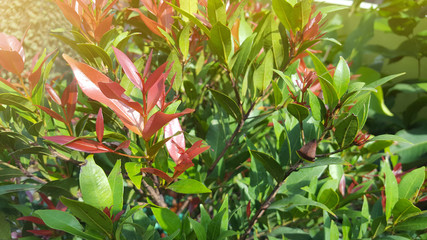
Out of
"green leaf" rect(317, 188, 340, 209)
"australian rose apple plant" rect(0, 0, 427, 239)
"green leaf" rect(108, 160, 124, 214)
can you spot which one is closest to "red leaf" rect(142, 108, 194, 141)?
"australian rose apple plant" rect(0, 0, 427, 239)

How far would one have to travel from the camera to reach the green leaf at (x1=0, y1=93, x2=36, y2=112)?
1.85 ft

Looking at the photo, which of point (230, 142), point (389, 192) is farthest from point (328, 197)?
point (230, 142)

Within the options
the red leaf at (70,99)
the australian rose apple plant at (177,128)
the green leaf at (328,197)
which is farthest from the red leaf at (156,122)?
the green leaf at (328,197)

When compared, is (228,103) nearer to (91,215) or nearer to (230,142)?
(230,142)

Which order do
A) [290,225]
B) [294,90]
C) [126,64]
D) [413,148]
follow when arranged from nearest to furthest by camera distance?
[126,64] → [294,90] → [290,225] → [413,148]

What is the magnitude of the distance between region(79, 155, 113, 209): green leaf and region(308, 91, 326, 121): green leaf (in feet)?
1.09

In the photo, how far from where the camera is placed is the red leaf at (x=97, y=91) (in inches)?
19.0

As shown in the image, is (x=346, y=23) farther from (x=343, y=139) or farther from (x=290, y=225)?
(x=343, y=139)

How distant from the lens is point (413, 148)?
5.65ft

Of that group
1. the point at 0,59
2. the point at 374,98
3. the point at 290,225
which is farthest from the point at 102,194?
the point at 374,98

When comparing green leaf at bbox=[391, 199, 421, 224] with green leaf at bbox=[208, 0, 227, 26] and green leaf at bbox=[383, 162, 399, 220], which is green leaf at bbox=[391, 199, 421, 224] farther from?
green leaf at bbox=[208, 0, 227, 26]

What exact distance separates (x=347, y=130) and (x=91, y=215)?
15.6 inches

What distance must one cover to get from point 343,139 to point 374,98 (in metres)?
1.56

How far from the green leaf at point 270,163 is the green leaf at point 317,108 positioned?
0.11m
